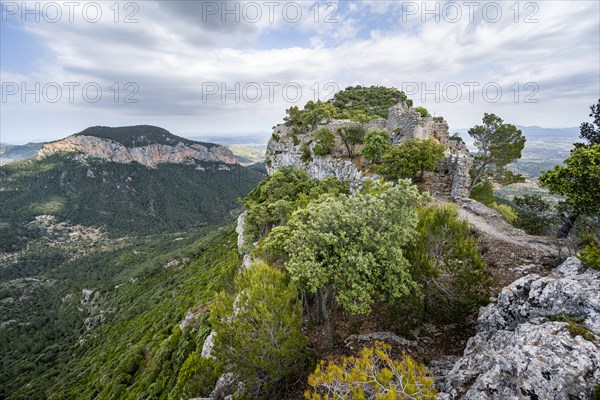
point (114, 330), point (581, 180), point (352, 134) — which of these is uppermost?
point (352, 134)

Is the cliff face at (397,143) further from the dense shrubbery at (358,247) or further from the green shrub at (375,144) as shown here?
the dense shrubbery at (358,247)

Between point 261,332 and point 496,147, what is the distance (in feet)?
80.4

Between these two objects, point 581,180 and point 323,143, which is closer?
point 581,180

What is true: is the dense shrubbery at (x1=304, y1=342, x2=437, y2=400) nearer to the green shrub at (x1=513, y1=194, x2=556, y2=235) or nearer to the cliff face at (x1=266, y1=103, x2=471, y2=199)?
the green shrub at (x1=513, y1=194, x2=556, y2=235)

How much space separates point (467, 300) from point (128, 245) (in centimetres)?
18920

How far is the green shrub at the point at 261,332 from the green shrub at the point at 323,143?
2735 centimetres

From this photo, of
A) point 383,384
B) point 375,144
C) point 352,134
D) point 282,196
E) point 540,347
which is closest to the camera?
point 540,347

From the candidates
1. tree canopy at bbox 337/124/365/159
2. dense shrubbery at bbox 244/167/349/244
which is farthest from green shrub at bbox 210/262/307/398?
tree canopy at bbox 337/124/365/159

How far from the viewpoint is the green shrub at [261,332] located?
9453 millimetres

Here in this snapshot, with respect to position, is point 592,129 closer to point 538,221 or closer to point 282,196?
point 538,221

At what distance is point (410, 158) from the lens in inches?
894

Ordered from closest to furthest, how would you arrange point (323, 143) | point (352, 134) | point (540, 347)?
1. point (540, 347)
2. point (352, 134)
3. point (323, 143)

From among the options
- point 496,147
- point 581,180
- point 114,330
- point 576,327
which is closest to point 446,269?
point 576,327

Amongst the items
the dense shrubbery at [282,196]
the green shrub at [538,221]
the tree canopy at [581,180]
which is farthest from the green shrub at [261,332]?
the green shrub at [538,221]
